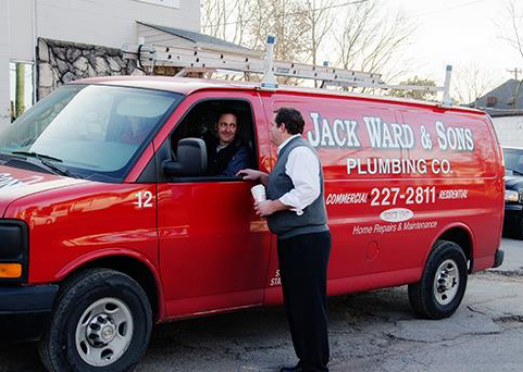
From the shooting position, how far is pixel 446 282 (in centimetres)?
747

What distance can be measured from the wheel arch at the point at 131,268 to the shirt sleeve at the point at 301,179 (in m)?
1.03

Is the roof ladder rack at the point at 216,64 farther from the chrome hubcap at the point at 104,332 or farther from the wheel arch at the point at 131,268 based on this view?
the chrome hubcap at the point at 104,332

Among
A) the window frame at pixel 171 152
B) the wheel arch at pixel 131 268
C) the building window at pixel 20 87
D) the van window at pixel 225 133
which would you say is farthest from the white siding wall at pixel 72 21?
the wheel arch at pixel 131 268

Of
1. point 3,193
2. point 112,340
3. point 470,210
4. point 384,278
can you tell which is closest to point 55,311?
point 112,340

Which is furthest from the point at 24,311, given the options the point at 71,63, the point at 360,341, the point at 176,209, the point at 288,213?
the point at 71,63

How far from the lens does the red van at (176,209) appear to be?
450 cm

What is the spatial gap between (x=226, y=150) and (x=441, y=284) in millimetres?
3008

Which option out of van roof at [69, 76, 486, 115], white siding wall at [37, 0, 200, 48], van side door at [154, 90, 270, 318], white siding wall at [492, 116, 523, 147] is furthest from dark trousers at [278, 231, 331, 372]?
white siding wall at [492, 116, 523, 147]

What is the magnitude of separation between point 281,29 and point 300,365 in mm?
23420

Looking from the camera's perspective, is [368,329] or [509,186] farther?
[509,186]

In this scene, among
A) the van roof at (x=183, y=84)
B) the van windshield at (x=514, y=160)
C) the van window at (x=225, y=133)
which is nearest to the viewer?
the van roof at (x=183, y=84)

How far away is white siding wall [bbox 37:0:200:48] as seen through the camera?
14586mm

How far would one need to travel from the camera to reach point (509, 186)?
14172 millimetres

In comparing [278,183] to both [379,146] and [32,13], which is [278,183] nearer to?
[379,146]
